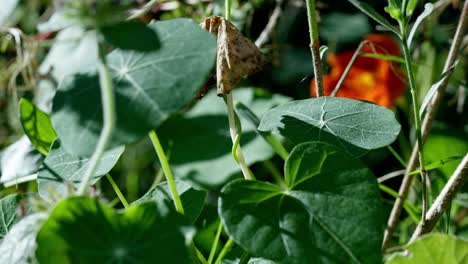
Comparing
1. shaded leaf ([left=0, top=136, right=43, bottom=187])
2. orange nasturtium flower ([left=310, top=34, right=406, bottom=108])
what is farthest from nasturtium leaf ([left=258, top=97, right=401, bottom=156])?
orange nasturtium flower ([left=310, top=34, right=406, bottom=108])

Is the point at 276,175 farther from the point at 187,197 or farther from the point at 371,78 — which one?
the point at 371,78

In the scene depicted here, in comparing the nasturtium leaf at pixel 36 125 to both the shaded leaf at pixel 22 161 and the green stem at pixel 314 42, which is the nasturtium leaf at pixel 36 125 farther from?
the green stem at pixel 314 42

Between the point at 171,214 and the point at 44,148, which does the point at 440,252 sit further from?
the point at 44,148

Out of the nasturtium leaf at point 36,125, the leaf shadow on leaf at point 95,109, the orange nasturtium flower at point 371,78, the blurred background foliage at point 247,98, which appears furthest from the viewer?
the orange nasturtium flower at point 371,78

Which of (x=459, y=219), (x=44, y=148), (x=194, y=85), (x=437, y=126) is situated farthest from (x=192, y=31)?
(x=437, y=126)

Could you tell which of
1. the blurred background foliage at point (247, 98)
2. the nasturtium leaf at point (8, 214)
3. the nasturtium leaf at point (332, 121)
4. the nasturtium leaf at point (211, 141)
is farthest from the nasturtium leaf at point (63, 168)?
the nasturtium leaf at point (211, 141)

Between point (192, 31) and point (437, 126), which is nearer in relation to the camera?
point (192, 31)

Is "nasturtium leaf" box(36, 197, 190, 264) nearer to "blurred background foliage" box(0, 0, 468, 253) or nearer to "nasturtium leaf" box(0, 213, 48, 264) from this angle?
"nasturtium leaf" box(0, 213, 48, 264)

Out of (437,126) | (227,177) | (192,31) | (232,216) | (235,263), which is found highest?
(192,31)
